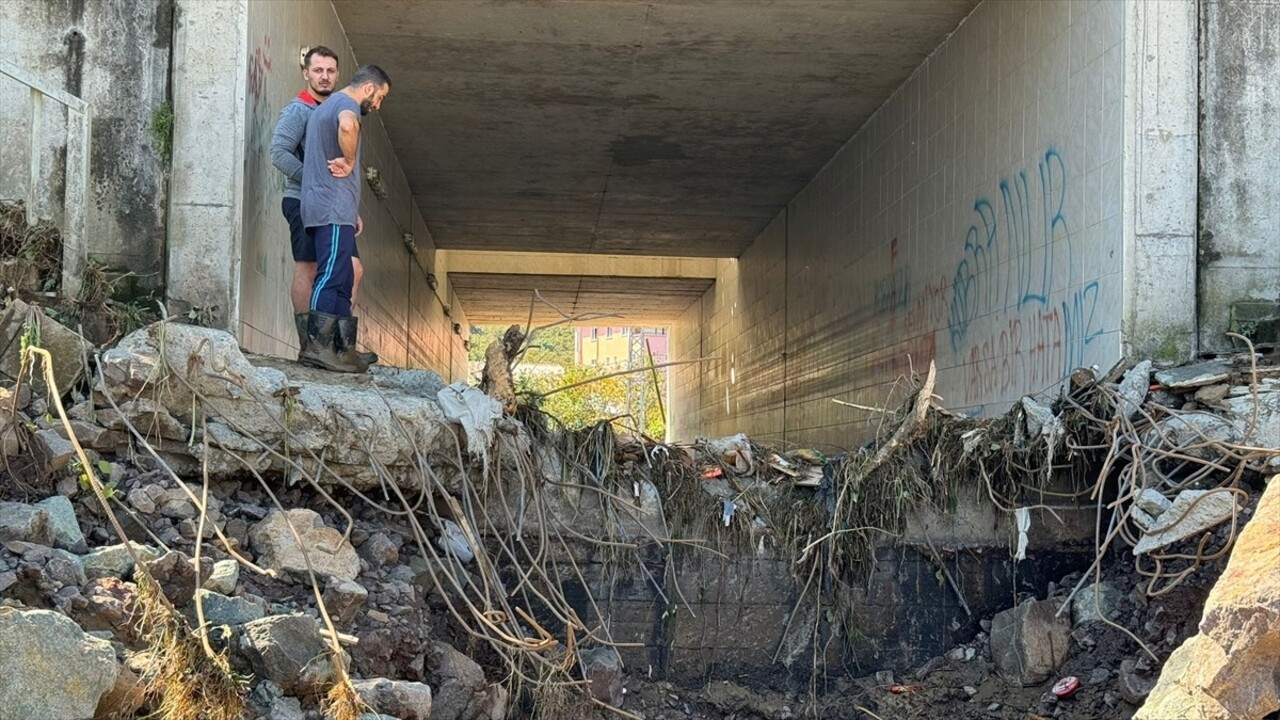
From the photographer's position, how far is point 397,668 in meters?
4.47

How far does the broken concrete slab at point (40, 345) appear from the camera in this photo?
4512 mm

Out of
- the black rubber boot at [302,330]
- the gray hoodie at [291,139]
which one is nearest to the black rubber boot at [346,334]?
the black rubber boot at [302,330]

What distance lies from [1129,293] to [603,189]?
27.2ft

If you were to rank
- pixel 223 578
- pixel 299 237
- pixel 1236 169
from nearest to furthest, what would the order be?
pixel 223 578 < pixel 299 237 < pixel 1236 169

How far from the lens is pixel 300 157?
227 inches

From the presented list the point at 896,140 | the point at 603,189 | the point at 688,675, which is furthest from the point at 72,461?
the point at 603,189

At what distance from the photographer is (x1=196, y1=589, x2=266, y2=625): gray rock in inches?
150

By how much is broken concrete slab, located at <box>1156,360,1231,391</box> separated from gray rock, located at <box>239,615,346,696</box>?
3.96 metres

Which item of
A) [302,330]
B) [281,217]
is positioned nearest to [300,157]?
[302,330]

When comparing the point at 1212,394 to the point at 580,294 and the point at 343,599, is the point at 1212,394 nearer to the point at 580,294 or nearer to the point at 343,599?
the point at 343,599

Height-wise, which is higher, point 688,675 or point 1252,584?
point 1252,584

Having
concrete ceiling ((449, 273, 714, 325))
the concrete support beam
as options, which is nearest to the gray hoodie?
concrete ceiling ((449, 273, 714, 325))

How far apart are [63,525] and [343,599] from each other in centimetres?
94

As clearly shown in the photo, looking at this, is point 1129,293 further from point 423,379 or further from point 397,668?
point 397,668
